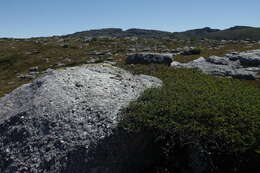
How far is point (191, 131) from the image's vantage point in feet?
46.2

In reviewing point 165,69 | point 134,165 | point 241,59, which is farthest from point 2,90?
point 241,59

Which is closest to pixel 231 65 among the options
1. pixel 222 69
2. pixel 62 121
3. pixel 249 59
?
pixel 249 59

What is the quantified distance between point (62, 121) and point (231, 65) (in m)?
24.8

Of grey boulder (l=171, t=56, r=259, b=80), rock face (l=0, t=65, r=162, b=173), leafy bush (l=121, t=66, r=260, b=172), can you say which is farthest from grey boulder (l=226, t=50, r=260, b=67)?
rock face (l=0, t=65, r=162, b=173)

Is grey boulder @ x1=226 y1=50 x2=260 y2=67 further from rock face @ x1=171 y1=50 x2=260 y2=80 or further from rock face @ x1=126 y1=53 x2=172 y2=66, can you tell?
rock face @ x1=126 y1=53 x2=172 y2=66

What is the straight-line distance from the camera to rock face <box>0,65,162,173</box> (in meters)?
14.0

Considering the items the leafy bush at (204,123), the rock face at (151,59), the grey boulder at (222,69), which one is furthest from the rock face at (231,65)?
the leafy bush at (204,123)

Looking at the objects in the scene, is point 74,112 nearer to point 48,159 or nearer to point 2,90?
point 48,159

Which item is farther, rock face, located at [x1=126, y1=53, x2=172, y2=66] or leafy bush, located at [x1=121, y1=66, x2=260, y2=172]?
rock face, located at [x1=126, y1=53, x2=172, y2=66]

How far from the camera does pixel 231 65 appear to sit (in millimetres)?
34281

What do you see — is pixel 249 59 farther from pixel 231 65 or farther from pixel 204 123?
pixel 204 123

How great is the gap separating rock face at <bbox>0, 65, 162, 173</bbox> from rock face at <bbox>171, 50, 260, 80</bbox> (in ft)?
40.7

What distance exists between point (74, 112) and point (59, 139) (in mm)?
2028

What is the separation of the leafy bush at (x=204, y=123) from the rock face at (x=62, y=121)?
4.88 ft
